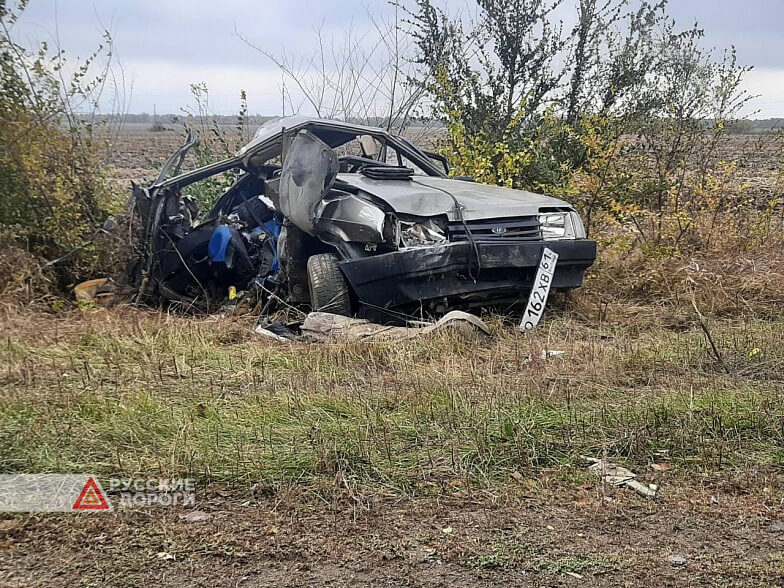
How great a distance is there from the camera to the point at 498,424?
142 inches

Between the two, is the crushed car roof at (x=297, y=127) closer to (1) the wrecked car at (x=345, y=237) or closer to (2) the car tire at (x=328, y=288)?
(1) the wrecked car at (x=345, y=237)

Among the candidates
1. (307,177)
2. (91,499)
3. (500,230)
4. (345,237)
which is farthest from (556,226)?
(91,499)

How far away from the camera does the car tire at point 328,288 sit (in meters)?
5.68

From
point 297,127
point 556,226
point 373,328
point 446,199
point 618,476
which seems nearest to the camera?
point 618,476

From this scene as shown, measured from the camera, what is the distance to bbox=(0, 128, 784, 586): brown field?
2559 mm

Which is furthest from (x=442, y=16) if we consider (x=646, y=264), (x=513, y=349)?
(x=513, y=349)

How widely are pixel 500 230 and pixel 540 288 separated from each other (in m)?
0.53

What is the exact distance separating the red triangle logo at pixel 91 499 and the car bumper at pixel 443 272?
2.71m

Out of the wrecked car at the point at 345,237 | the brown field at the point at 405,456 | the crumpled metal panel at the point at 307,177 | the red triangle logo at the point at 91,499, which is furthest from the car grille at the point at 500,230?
the red triangle logo at the point at 91,499

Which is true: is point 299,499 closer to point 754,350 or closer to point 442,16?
point 754,350

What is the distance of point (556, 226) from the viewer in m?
5.94

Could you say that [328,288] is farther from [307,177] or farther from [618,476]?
[618,476]

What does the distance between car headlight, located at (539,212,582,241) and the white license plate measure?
0.86 ft

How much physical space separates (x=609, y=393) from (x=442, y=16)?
692 centimetres
